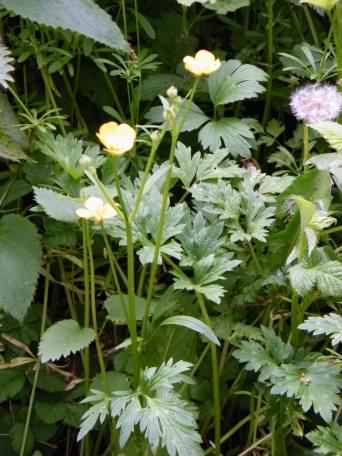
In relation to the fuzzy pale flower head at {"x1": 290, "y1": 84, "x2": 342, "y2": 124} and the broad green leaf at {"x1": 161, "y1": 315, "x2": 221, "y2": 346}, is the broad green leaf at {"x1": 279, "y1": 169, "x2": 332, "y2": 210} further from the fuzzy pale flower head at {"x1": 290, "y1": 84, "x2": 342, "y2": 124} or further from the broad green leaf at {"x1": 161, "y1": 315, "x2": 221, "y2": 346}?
the broad green leaf at {"x1": 161, "y1": 315, "x2": 221, "y2": 346}

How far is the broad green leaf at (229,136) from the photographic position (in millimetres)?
1087

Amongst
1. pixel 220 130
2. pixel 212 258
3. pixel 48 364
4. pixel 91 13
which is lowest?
pixel 48 364

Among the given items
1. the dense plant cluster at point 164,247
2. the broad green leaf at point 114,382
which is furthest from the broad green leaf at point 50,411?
the broad green leaf at point 114,382

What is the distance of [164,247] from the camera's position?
2.79 ft

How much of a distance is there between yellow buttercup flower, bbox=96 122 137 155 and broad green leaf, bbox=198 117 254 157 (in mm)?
356

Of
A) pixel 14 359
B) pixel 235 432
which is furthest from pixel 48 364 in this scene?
pixel 235 432

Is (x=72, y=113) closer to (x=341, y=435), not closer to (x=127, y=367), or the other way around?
(x=127, y=367)

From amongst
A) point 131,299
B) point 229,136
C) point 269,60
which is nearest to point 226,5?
point 269,60

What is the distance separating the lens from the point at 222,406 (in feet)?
3.44

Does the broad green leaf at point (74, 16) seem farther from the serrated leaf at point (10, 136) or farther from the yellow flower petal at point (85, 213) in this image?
the yellow flower petal at point (85, 213)

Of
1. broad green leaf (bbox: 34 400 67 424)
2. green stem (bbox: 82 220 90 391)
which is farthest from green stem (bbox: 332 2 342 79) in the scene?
broad green leaf (bbox: 34 400 67 424)

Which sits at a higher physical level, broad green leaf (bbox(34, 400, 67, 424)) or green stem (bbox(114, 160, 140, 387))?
green stem (bbox(114, 160, 140, 387))

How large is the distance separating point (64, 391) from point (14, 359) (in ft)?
0.38

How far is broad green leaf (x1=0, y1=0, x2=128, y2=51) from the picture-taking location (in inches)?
38.1
